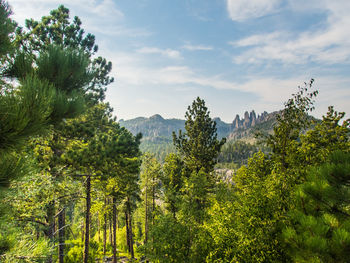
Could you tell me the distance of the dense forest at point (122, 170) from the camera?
2.83m

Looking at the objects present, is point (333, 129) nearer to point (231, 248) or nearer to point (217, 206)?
point (217, 206)

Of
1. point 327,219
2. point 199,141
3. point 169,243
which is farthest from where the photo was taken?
point 199,141

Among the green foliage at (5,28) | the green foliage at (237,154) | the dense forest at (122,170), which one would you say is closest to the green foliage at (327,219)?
the dense forest at (122,170)

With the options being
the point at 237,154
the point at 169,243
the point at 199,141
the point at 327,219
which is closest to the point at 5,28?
the point at 327,219

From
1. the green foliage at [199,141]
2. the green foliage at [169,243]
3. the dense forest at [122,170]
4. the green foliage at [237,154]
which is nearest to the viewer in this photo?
the dense forest at [122,170]

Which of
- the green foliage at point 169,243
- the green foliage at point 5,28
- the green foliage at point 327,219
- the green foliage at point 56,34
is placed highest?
the green foliage at point 56,34

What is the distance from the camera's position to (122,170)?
10.8 meters

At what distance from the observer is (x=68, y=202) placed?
11.4 meters

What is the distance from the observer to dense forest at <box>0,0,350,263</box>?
2830 millimetres

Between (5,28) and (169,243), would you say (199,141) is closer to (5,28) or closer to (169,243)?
(169,243)

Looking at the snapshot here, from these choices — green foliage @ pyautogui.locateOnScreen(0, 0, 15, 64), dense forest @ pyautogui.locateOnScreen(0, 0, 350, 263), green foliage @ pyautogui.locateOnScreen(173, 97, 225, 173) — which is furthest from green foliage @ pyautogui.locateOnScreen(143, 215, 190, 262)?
green foliage @ pyautogui.locateOnScreen(0, 0, 15, 64)

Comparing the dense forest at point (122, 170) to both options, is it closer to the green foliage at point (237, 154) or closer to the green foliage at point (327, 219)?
the green foliage at point (327, 219)

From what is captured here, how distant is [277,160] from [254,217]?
2.99m

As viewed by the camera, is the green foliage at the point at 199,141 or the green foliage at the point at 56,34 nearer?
the green foliage at the point at 56,34
